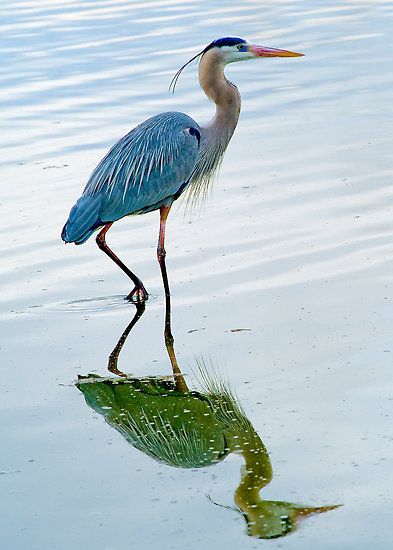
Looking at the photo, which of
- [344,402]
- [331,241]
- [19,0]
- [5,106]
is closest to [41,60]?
[5,106]

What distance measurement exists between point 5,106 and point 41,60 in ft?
6.57

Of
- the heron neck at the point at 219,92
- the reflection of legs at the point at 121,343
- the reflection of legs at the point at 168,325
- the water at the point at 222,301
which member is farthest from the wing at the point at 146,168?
the reflection of legs at the point at 121,343

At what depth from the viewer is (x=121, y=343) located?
20.0 feet

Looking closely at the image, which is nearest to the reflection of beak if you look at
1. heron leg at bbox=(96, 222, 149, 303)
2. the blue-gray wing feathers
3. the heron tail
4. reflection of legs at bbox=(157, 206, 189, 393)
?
the blue-gray wing feathers

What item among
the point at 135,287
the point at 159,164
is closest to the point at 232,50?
the point at 159,164

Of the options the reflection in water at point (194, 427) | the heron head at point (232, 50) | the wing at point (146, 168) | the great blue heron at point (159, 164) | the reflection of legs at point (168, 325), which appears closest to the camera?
the reflection in water at point (194, 427)

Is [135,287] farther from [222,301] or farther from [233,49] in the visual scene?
[233,49]

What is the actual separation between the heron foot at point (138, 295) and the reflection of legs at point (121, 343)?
0.10 feet

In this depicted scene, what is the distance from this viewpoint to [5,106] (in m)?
11.5

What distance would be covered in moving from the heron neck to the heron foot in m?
1.22

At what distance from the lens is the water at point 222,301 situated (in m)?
4.40

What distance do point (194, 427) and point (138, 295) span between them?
166cm

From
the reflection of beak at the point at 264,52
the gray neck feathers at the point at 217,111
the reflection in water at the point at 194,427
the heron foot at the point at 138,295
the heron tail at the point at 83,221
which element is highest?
the reflection of beak at the point at 264,52

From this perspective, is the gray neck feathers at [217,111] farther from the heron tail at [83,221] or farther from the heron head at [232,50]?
the heron tail at [83,221]
